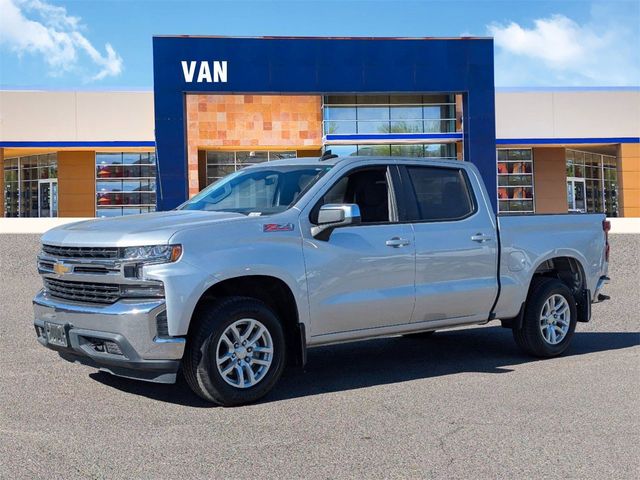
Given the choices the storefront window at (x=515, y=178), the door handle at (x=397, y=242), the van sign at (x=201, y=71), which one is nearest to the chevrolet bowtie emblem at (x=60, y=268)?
the door handle at (x=397, y=242)

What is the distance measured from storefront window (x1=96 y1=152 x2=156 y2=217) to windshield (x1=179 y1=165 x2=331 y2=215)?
101ft

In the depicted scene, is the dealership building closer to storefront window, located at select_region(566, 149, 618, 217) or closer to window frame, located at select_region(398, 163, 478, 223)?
storefront window, located at select_region(566, 149, 618, 217)

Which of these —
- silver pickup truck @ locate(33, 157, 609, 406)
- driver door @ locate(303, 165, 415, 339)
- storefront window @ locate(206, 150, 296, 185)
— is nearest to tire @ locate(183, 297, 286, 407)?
silver pickup truck @ locate(33, 157, 609, 406)

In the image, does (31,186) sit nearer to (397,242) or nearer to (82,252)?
(82,252)

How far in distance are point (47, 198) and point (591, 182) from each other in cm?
2844

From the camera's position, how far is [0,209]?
37.6m

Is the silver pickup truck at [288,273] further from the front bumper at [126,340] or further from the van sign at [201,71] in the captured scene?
the van sign at [201,71]

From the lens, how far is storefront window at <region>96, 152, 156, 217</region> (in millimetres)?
37312

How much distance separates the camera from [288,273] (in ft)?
20.0

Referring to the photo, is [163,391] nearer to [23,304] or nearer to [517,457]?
[517,457]

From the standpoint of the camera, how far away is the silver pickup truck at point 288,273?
5.62 metres

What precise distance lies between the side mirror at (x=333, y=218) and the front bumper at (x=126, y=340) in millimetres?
1461

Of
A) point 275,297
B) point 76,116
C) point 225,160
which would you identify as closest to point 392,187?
point 275,297

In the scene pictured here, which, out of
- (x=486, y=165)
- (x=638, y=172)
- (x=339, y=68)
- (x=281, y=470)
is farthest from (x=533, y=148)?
(x=281, y=470)
